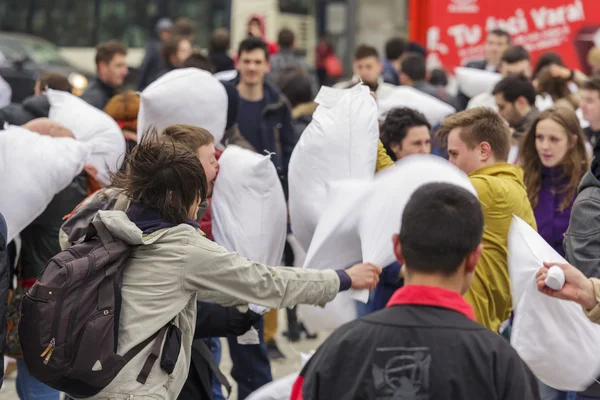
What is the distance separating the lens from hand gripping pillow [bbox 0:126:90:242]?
177 inches

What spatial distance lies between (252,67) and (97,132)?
1881 mm

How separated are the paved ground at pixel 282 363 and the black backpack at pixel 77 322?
9.08ft

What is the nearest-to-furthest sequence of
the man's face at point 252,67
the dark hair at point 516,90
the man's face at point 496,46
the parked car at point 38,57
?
the dark hair at point 516,90 → the man's face at point 252,67 → the man's face at point 496,46 → the parked car at point 38,57

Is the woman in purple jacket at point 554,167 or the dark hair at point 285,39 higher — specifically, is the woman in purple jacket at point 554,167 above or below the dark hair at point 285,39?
below

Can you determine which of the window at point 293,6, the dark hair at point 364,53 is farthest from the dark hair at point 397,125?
the window at point 293,6

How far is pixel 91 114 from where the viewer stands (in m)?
5.47

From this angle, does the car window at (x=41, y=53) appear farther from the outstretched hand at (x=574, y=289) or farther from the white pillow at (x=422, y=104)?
the outstretched hand at (x=574, y=289)

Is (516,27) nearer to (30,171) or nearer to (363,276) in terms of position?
(30,171)

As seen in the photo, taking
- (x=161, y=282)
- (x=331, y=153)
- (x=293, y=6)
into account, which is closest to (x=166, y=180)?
(x=161, y=282)

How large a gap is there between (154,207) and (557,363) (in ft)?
4.45

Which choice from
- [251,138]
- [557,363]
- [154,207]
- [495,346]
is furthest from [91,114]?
[495,346]

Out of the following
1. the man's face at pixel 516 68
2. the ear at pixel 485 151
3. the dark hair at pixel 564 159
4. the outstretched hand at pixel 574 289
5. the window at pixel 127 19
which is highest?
the window at pixel 127 19

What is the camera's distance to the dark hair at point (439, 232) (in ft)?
8.08

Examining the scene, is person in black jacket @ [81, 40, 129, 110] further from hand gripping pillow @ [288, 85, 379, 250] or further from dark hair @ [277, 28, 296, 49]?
hand gripping pillow @ [288, 85, 379, 250]
